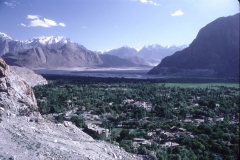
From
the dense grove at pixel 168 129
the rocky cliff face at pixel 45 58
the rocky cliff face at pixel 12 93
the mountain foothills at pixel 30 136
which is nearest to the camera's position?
the mountain foothills at pixel 30 136

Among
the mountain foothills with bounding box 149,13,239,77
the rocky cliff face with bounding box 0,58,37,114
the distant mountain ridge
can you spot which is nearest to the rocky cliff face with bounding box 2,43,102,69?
the distant mountain ridge

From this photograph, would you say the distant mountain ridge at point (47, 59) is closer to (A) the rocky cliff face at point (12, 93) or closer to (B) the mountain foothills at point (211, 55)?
(B) the mountain foothills at point (211, 55)

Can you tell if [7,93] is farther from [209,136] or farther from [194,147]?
[209,136]

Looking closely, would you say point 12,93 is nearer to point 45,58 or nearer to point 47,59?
point 47,59

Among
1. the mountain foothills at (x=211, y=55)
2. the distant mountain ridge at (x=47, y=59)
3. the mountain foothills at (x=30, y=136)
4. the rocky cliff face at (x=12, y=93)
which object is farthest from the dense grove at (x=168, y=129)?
the distant mountain ridge at (x=47, y=59)

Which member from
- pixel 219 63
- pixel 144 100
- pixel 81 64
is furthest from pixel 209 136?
pixel 81 64

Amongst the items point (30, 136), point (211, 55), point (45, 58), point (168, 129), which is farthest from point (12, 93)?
point (45, 58)
